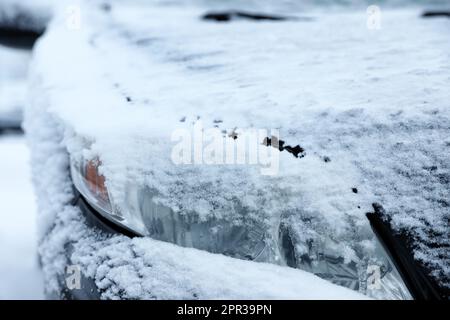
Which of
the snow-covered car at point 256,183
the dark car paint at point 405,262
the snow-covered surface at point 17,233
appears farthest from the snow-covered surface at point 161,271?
the snow-covered surface at point 17,233

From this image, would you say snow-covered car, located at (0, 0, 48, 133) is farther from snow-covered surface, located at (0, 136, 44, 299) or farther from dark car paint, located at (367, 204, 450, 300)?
dark car paint, located at (367, 204, 450, 300)

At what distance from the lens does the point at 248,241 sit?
1.08m

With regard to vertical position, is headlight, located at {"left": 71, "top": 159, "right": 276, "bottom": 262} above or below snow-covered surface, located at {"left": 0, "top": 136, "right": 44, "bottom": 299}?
above

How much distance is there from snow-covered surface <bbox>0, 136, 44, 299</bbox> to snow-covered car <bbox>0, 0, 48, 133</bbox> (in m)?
0.36

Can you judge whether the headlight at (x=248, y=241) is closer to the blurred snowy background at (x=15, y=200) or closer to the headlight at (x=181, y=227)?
the headlight at (x=181, y=227)

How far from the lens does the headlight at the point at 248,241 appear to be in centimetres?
100

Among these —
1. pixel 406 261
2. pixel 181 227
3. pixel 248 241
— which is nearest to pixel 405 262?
pixel 406 261

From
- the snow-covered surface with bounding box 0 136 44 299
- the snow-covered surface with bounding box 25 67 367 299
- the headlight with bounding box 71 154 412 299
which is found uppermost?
the headlight with bounding box 71 154 412 299

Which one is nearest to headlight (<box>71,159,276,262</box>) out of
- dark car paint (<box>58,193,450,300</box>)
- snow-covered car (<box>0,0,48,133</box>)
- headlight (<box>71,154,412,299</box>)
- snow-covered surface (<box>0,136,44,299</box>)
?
headlight (<box>71,154,412,299</box>)

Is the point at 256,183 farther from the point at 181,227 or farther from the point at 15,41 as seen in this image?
the point at 15,41

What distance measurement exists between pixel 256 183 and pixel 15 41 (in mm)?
2494

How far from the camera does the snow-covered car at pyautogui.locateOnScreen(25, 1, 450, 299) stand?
1013 mm
